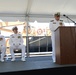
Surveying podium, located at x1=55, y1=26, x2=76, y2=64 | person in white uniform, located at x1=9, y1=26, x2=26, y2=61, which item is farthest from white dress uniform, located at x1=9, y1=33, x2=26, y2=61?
podium, located at x1=55, y1=26, x2=76, y2=64

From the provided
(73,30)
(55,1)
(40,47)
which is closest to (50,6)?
(55,1)

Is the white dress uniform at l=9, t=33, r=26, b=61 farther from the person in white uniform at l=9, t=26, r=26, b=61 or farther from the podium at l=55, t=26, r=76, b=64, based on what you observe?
the podium at l=55, t=26, r=76, b=64

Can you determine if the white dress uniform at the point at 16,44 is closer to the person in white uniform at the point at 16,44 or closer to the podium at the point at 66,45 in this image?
the person in white uniform at the point at 16,44

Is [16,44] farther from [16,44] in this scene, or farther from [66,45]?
[66,45]

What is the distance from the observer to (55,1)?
547 centimetres

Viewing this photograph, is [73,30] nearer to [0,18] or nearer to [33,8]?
[33,8]

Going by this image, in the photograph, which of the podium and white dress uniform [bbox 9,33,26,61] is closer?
the podium

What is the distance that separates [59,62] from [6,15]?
3209mm

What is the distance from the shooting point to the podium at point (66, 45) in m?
3.27

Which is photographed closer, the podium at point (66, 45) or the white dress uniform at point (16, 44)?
the podium at point (66, 45)

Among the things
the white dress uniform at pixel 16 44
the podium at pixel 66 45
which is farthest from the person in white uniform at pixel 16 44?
the podium at pixel 66 45

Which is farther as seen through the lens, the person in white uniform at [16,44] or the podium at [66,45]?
the person in white uniform at [16,44]

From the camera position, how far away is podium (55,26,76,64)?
10.7ft

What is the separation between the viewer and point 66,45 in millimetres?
3307
